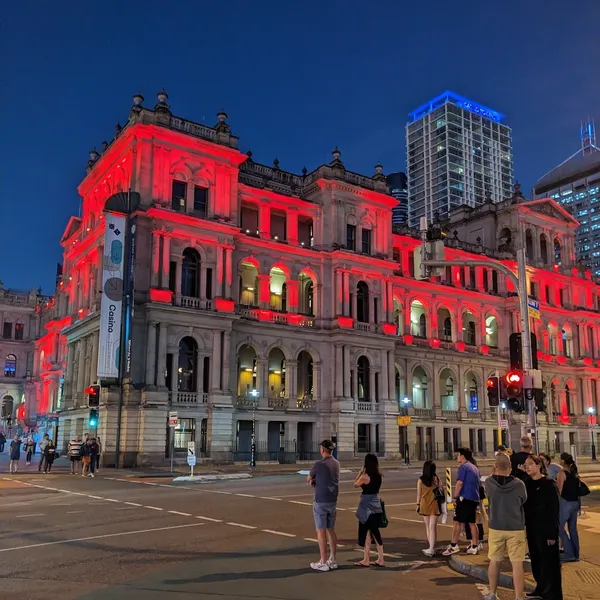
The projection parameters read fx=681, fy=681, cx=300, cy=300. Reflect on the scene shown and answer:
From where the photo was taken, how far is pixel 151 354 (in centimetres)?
3994

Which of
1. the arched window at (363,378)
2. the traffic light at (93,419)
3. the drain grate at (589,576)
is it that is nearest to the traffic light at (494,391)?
the drain grate at (589,576)

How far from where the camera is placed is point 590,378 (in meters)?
70.4

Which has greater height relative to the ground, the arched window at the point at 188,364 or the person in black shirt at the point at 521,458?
the arched window at the point at 188,364

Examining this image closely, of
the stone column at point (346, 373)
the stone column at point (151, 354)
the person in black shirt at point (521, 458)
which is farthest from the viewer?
the stone column at point (346, 373)

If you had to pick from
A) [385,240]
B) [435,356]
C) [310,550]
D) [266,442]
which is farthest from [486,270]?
[310,550]

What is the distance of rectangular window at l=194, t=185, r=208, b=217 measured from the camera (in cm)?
4456

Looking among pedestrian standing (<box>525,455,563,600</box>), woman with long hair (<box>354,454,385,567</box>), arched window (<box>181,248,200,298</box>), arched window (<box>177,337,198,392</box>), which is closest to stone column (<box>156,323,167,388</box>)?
arched window (<box>177,337,198,392</box>)

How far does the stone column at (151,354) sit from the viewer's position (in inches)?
1564

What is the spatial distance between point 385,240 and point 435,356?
39.4 feet

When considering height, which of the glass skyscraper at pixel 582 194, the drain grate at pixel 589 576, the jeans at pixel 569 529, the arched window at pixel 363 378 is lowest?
the drain grate at pixel 589 576

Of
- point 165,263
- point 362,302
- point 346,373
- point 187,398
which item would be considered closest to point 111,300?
point 165,263

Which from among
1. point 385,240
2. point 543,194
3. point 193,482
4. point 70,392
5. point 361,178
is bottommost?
point 193,482

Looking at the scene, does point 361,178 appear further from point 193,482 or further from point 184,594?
point 184,594

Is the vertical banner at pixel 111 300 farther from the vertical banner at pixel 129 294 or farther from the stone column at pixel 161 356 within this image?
the stone column at pixel 161 356
